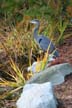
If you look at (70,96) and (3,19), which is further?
(3,19)

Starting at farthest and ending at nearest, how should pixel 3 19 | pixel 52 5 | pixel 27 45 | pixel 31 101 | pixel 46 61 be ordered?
pixel 3 19 < pixel 52 5 < pixel 27 45 < pixel 46 61 < pixel 31 101

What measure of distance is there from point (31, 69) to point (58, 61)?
478 millimetres

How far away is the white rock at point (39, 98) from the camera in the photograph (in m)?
5.21

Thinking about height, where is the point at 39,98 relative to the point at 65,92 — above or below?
above

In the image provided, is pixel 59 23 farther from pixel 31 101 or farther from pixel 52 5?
pixel 31 101

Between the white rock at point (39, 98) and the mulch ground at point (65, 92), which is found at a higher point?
the white rock at point (39, 98)

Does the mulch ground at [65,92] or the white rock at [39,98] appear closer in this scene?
the white rock at [39,98]

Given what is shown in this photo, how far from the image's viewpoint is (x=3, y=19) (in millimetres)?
11641

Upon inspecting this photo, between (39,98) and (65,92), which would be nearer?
(39,98)

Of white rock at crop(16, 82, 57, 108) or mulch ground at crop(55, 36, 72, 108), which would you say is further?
mulch ground at crop(55, 36, 72, 108)

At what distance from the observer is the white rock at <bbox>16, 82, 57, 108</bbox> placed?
521cm

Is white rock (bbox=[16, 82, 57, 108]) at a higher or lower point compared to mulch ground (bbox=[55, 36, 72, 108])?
higher

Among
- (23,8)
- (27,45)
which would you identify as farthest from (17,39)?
(23,8)

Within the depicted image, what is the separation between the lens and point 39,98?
5309mm
